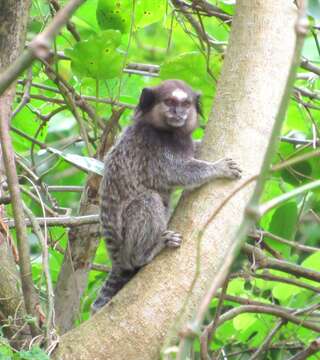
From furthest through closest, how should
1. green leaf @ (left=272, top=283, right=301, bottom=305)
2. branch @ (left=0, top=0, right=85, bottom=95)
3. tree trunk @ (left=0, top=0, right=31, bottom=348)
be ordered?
1. green leaf @ (left=272, top=283, right=301, bottom=305)
2. tree trunk @ (left=0, top=0, right=31, bottom=348)
3. branch @ (left=0, top=0, right=85, bottom=95)

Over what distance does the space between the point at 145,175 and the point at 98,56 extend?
0.59 metres

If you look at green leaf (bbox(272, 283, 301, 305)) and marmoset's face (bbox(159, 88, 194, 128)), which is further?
marmoset's face (bbox(159, 88, 194, 128))

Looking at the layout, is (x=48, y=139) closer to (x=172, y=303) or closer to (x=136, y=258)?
(x=136, y=258)

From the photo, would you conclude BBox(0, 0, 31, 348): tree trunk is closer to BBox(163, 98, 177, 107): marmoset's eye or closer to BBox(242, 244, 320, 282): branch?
BBox(242, 244, 320, 282): branch

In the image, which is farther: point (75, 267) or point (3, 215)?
point (75, 267)

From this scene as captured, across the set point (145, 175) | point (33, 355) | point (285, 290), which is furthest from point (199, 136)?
point (33, 355)

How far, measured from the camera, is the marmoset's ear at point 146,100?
11.4 ft

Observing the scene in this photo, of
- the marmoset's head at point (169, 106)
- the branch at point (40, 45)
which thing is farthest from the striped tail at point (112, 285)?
the branch at point (40, 45)

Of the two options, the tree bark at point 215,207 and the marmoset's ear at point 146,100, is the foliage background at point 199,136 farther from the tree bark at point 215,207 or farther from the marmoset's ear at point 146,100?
the tree bark at point 215,207

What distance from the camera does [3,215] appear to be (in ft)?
8.63

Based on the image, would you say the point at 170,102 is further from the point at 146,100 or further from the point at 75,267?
the point at 75,267

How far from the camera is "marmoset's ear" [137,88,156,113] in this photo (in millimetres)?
3488

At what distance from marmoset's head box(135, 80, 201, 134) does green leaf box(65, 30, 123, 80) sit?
319 millimetres

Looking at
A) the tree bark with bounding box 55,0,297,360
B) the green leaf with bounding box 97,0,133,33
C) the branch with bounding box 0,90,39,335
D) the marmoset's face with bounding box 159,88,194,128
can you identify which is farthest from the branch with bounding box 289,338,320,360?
the green leaf with bounding box 97,0,133,33
